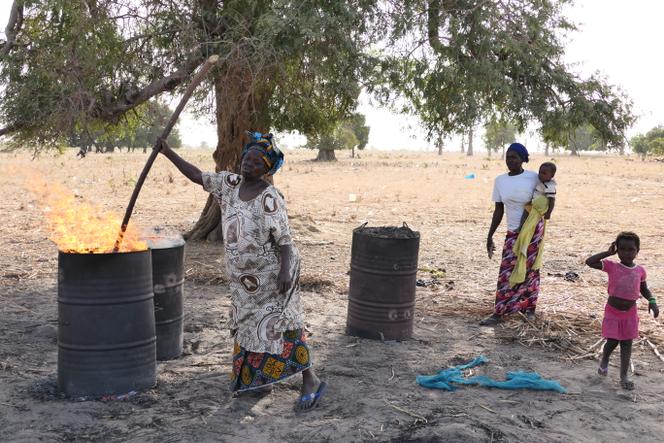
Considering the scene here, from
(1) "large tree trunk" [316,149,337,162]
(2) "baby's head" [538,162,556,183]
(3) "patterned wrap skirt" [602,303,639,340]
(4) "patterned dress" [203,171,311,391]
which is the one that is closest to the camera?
(4) "patterned dress" [203,171,311,391]

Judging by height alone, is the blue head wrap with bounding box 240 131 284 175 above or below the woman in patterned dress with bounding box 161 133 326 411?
above

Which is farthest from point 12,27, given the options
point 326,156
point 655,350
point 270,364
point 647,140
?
point 647,140

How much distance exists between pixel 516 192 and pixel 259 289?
3.21 m

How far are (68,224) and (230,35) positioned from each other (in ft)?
14.0

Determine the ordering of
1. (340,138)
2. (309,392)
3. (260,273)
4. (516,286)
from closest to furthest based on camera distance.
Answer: (260,273) < (309,392) < (516,286) < (340,138)

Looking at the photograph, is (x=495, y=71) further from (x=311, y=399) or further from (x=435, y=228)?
(x=435, y=228)

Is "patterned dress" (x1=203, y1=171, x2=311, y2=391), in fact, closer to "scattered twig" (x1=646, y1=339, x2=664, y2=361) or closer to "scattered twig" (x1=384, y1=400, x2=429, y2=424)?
"scattered twig" (x1=384, y1=400, x2=429, y2=424)

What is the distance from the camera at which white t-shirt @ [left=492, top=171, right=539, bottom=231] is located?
22.0 ft

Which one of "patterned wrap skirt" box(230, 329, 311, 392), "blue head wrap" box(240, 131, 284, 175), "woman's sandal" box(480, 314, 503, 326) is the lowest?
"woman's sandal" box(480, 314, 503, 326)

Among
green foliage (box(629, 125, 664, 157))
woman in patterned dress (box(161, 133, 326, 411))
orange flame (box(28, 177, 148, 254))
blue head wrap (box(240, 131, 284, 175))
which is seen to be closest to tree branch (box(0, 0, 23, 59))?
orange flame (box(28, 177, 148, 254))

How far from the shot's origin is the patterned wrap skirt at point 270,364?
4719 mm

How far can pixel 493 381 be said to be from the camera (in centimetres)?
514

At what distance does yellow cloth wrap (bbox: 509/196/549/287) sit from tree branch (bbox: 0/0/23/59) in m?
6.22

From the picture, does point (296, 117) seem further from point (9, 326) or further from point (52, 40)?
point (9, 326)
